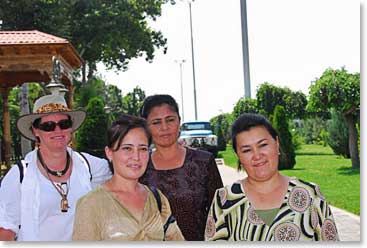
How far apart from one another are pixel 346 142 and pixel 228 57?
0.96 metres

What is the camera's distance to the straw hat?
1.65 meters

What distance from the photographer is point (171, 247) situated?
1.55 metres

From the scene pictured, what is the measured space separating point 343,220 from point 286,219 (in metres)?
1.37

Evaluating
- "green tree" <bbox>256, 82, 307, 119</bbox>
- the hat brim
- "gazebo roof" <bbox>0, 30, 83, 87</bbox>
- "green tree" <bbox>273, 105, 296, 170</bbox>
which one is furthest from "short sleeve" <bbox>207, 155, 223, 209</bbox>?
"gazebo roof" <bbox>0, 30, 83, 87</bbox>

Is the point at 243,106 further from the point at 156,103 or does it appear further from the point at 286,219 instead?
the point at 286,219

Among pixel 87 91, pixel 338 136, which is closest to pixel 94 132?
pixel 87 91

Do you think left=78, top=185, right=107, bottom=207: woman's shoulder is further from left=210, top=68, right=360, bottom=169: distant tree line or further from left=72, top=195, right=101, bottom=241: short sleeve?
left=210, top=68, right=360, bottom=169: distant tree line

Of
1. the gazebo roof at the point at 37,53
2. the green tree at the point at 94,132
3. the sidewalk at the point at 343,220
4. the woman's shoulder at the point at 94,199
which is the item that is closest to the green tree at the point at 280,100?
the sidewalk at the point at 343,220

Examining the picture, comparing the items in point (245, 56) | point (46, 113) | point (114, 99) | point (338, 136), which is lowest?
point (338, 136)

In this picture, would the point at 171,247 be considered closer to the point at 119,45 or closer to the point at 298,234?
the point at 298,234

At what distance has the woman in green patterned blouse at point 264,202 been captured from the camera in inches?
54.4

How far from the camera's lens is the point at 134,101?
7.22 feet

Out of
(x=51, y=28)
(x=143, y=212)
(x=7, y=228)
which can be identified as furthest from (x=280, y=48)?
(x=7, y=228)

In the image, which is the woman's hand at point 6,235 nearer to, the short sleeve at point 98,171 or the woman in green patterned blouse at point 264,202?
the short sleeve at point 98,171
